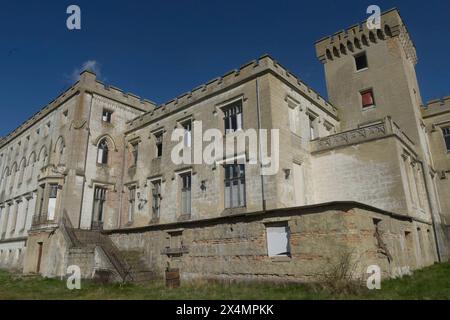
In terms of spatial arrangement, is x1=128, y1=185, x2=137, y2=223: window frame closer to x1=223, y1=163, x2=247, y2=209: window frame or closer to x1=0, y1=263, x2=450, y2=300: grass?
x1=0, y1=263, x2=450, y2=300: grass

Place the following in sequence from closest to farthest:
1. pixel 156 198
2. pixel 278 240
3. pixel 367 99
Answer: pixel 278 240
pixel 156 198
pixel 367 99

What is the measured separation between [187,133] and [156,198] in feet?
14.9

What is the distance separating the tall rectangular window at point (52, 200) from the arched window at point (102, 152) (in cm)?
324

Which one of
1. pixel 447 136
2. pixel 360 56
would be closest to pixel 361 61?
pixel 360 56

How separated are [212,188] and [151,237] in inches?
154

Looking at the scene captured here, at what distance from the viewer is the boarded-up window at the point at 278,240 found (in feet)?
36.7

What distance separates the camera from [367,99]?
890 inches

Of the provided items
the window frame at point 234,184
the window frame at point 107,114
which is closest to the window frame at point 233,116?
the window frame at point 234,184

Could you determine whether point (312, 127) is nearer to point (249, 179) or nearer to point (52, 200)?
point (249, 179)

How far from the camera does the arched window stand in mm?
21852

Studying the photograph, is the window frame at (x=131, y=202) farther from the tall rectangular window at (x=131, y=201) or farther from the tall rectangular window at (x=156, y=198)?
the tall rectangular window at (x=156, y=198)

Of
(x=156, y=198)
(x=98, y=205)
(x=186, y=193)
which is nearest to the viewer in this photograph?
(x=186, y=193)
